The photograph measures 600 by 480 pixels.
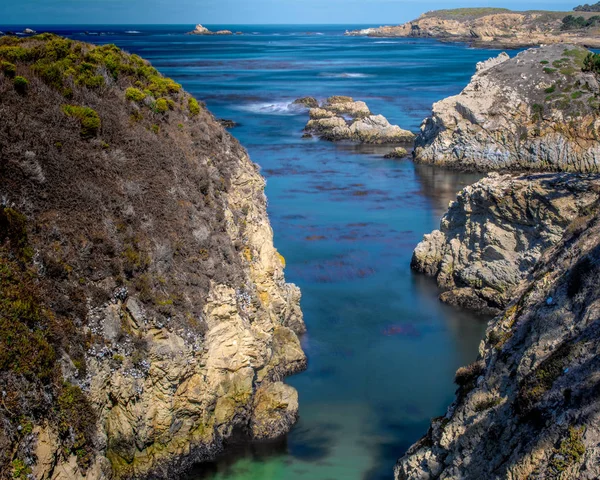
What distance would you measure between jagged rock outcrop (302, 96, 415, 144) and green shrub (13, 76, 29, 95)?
50.5 meters

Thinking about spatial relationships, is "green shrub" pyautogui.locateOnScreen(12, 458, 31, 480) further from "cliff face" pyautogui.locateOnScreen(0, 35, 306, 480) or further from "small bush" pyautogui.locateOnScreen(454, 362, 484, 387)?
"small bush" pyautogui.locateOnScreen(454, 362, 484, 387)

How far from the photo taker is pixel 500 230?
1072 inches

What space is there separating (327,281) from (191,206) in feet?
42.8

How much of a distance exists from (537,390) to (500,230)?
16402mm

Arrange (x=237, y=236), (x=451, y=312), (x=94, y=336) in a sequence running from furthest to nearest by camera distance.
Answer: (x=451, y=312), (x=237, y=236), (x=94, y=336)

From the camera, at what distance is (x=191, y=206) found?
1964 cm

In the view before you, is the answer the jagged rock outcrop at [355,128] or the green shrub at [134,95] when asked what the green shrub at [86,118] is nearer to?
the green shrub at [134,95]

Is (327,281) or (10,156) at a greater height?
(10,156)

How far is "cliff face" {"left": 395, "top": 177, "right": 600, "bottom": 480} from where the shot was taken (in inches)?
417

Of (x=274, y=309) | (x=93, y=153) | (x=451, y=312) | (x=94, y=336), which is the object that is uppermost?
(x=93, y=153)

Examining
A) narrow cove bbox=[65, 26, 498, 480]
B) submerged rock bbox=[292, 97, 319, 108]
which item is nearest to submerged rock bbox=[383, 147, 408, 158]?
narrow cove bbox=[65, 26, 498, 480]

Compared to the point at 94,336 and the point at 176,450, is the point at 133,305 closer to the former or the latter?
the point at 94,336

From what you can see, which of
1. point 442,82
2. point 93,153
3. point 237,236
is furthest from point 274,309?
point 442,82

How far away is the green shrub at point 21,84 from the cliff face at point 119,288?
0.06 meters
